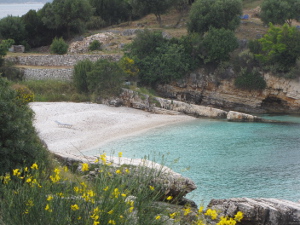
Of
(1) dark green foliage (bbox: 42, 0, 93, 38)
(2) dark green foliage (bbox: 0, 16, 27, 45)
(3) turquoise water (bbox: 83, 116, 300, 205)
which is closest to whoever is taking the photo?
(3) turquoise water (bbox: 83, 116, 300, 205)

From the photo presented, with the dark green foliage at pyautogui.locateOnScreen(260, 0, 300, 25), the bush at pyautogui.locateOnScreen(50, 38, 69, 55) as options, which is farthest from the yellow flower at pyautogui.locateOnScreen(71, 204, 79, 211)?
the dark green foliage at pyautogui.locateOnScreen(260, 0, 300, 25)

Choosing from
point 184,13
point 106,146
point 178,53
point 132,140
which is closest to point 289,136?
point 132,140

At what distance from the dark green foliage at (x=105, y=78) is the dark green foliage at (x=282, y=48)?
502 inches

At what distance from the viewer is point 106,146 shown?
22.0 m

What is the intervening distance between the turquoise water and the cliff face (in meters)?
6.91

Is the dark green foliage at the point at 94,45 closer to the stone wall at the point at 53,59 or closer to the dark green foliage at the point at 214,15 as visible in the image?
the stone wall at the point at 53,59

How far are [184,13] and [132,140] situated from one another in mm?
33455

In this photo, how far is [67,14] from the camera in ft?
155

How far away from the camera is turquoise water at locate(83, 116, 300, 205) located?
15398mm

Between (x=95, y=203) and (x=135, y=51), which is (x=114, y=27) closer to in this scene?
(x=135, y=51)

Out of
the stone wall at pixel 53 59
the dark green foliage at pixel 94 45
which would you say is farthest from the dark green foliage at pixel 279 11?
the dark green foliage at pixel 94 45

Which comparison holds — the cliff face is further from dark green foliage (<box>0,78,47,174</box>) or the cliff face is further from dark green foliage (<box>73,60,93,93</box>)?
dark green foliage (<box>0,78,47,174</box>)

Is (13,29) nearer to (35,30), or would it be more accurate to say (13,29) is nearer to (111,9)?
(35,30)

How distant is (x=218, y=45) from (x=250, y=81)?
451 cm
